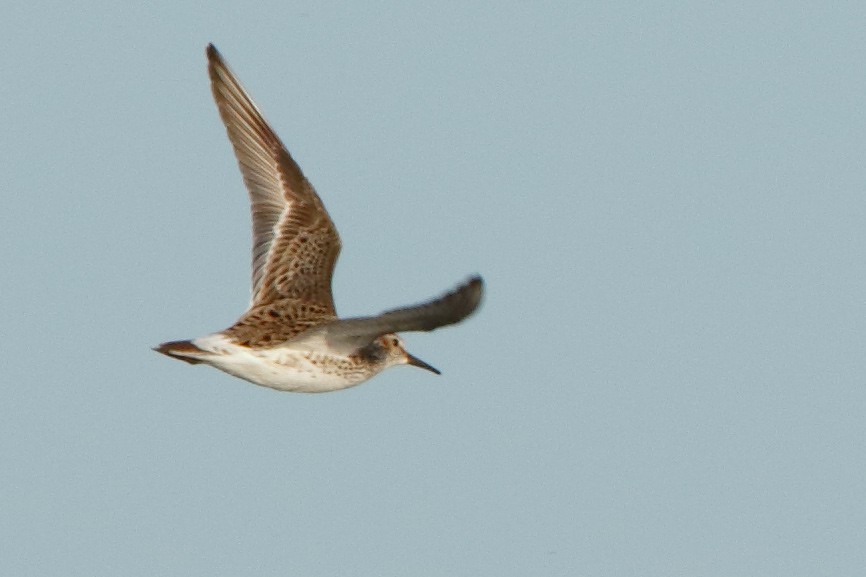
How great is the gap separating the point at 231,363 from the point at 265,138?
270 centimetres

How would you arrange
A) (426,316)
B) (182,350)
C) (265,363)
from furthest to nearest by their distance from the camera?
(265,363) < (182,350) < (426,316)

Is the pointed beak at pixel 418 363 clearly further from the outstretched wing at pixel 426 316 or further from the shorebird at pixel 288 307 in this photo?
the outstretched wing at pixel 426 316

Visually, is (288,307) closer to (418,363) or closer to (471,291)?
(418,363)

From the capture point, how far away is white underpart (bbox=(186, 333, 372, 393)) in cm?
1080

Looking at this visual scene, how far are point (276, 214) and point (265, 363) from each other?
2.10 meters

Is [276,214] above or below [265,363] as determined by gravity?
above

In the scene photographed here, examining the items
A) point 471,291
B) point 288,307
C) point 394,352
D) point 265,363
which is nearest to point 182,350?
point 265,363

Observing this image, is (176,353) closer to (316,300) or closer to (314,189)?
(316,300)

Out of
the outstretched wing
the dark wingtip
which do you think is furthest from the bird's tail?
the dark wingtip

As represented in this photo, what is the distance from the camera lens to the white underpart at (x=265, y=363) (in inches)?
425

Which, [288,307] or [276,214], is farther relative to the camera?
[276,214]

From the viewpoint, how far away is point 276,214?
12688 millimetres

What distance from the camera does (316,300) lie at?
11914 mm

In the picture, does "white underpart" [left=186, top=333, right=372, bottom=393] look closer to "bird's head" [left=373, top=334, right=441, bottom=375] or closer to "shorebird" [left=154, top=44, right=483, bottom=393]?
"shorebird" [left=154, top=44, right=483, bottom=393]
